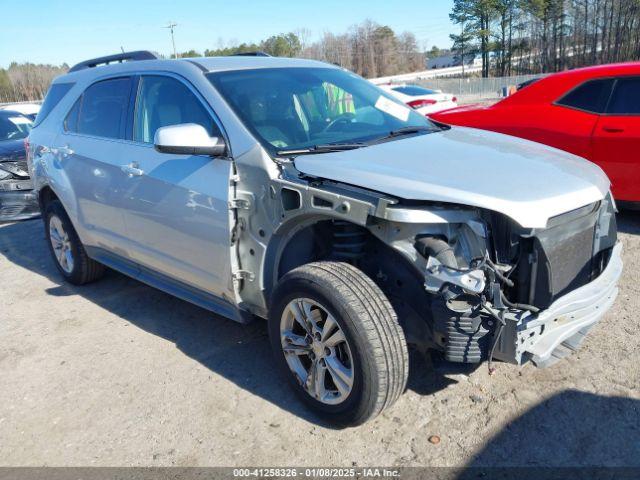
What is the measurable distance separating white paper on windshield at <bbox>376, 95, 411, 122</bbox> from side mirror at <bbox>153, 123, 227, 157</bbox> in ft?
4.29

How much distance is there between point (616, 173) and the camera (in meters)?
5.31

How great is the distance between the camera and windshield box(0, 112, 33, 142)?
9.46 meters

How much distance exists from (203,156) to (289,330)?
1.18 m

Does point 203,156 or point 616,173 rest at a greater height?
point 203,156

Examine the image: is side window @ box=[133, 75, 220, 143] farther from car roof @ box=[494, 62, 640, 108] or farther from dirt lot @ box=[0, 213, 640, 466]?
car roof @ box=[494, 62, 640, 108]

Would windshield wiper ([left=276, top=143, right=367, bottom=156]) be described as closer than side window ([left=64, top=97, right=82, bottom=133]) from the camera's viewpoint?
Yes

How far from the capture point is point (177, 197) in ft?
11.3

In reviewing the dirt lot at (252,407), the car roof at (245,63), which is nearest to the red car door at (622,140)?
the dirt lot at (252,407)

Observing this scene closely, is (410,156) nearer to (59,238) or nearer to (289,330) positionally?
(289,330)

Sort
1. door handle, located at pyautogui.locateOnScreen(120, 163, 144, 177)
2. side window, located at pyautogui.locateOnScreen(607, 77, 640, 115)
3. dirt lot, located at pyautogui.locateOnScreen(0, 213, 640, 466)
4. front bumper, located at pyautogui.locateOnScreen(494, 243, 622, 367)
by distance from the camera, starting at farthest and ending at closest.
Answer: side window, located at pyautogui.locateOnScreen(607, 77, 640, 115) < door handle, located at pyautogui.locateOnScreen(120, 163, 144, 177) < dirt lot, located at pyautogui.locateOnScreen(0, 213, 640, 466) < front bumper, located at pyautogui.locateOnScreen(494, 243, 622, 367)

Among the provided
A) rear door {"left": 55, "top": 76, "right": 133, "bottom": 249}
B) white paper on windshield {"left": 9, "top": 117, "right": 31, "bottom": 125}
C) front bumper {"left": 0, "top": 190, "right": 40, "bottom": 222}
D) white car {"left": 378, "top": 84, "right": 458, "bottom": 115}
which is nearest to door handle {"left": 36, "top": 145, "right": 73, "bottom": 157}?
rear door {"left": 55, "top": 76, "right": 133, "bottom": 249}

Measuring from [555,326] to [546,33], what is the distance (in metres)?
66.8

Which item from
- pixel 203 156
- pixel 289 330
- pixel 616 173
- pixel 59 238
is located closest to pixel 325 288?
pixel 289 330

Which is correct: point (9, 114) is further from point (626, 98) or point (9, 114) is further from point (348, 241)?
point (626, 98)
